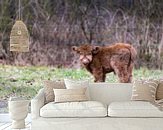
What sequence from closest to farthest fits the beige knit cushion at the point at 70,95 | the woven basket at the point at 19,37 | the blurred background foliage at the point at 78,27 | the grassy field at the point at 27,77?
the beige knit cushion at the point at 70,95 < the woven basket at the point at 19,37 < the blurred background foliage at the point at 78,27 < the grassy field at the point at 27,77

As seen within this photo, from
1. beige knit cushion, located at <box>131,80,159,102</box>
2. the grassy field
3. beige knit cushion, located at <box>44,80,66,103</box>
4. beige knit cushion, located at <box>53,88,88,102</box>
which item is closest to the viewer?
beige knit cushion, located at <box>53,88,88,102</box>

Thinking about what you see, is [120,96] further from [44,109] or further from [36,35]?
[36,35]

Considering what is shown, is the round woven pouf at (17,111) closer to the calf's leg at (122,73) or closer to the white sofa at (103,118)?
the white sofa at (103,118)

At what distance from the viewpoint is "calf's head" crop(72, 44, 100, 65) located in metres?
6.02

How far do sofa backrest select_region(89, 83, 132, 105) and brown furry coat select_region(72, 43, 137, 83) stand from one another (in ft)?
1.91

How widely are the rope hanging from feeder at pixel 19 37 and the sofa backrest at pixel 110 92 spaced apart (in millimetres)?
1320

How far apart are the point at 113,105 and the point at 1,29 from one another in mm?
2488

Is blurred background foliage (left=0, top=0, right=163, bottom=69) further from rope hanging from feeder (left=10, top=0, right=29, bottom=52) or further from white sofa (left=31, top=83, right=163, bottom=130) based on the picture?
white sofa (left=31, top=83, right=163, bottom=130)

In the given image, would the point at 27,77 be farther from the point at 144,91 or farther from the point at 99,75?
the point at 144,91

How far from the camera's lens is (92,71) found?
19.9 feet

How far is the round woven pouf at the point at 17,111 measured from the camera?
16.9 ft

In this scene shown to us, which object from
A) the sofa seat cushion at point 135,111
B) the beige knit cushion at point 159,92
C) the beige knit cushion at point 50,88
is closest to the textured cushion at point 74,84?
the beige knit cushion at point 50,88

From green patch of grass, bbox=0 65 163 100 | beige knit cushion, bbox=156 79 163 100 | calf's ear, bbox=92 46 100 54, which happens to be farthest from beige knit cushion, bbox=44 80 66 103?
beige knit cushion, bbox=156 79 163 100

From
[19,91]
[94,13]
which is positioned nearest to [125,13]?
[94,13]
